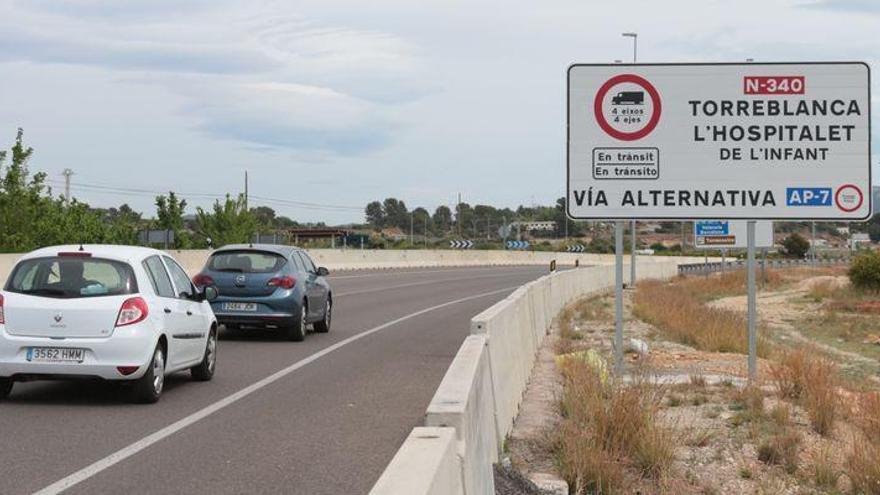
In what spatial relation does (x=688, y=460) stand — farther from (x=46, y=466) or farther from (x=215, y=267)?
(x=215, y=267)

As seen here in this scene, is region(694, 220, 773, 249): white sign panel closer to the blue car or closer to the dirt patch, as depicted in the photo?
the blue car

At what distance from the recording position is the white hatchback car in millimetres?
10164

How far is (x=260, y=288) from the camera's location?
17250 millimetres

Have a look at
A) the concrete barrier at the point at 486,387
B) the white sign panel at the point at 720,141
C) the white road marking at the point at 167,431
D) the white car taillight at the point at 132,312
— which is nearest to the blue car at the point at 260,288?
the white road marking at the point at 167,431

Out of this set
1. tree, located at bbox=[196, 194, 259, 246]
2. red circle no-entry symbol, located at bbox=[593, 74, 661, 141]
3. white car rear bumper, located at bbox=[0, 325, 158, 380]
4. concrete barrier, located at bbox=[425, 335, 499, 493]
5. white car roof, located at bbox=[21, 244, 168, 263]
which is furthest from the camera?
tree, located at bbox=[196, 194, 259, 246]

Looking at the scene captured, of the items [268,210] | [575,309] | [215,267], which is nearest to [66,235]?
[575,309]

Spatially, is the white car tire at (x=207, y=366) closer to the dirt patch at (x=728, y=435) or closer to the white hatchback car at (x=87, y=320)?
the white hatchback car at (x=87, y=320)

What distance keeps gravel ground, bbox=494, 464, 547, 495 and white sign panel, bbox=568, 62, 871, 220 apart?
677 centimetres

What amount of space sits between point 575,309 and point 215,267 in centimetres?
1395

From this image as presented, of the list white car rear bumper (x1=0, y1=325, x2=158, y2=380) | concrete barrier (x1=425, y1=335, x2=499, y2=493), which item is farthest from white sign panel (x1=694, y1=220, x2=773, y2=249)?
concrete barrier (x1=425, y1=335, x2=499, y2=493)

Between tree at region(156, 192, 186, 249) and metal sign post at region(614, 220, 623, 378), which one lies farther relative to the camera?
tree at region(156, 192, 186, 249)

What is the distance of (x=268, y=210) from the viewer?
177 meters

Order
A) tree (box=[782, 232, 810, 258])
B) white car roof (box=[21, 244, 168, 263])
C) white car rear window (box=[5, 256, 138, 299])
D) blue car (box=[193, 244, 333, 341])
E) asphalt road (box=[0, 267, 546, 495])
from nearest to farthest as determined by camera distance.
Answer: asphalt road (box=[0, 267, 546, 495]), white car rear window (box=[5, 256, 138, 299]), white car roof (box=[21, 244, 168, 263]), blue car (box=[193, 244, 333, 341]), tree (box=[782, 232, 810, 258])

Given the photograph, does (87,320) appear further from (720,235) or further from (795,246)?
(795,246)
